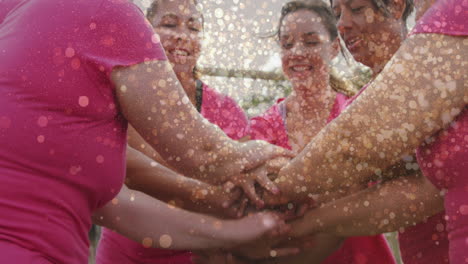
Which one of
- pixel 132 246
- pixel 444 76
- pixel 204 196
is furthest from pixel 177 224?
pixel 444 76

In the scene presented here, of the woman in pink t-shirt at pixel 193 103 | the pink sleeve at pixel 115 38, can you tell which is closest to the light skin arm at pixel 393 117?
the woman in pink t-shirt at pixel 193 103

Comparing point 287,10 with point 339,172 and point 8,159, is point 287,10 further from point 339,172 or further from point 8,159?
point 8,159

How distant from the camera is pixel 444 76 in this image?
67.9 inches

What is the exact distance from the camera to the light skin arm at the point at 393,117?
1.71 metres

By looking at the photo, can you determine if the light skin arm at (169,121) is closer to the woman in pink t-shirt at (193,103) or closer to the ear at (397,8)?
the woman in pink t-shirt at (193,103)

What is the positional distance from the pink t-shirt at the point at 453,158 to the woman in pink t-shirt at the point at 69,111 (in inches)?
29.5

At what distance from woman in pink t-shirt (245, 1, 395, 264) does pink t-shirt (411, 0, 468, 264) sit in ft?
5.44

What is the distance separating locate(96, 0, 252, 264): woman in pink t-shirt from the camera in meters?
2.77

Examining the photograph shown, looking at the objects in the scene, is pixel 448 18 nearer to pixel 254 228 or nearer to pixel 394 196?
pixel 394 196

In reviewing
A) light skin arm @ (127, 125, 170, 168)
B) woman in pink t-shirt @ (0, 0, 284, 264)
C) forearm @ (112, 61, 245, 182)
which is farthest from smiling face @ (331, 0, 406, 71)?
woman in pink t-shirt @ (0, 0, 284, 264)

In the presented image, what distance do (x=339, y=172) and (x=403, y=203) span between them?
334mm

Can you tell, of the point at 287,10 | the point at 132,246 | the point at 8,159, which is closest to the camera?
the point at 8,159

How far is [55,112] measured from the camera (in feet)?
5.17

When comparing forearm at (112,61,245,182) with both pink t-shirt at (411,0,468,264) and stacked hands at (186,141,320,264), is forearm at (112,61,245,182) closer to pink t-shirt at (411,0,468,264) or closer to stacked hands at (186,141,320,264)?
stacked hands at (186,141,320,264)
